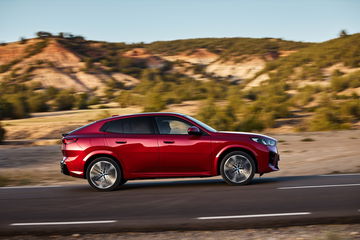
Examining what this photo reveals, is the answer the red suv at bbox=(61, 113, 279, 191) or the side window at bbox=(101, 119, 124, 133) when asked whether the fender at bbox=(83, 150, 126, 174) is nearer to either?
the red suv at bbox=(61, 113, 279, 191)

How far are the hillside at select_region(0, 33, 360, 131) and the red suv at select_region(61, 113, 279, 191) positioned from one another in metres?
23.3

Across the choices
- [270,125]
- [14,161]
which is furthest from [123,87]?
[14,161]

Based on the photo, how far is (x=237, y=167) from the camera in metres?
10.3

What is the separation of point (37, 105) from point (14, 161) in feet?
105

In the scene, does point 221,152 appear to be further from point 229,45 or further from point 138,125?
point 229,45

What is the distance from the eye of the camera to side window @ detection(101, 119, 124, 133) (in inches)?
415

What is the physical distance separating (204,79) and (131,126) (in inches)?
2705

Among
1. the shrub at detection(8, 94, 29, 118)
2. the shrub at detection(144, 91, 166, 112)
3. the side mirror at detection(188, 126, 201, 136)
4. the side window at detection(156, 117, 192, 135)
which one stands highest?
the shrub at detection(8, 94, 29, 118)

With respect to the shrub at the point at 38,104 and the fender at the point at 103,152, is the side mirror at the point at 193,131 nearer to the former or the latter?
the fender at the point at 103,152

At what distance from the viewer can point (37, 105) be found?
4978 centimetres

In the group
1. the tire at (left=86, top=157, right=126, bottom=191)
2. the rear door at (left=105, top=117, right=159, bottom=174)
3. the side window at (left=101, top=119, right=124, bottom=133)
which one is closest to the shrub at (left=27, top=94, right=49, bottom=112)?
the side window at (left=101, top=119, right=124, bottom=133)

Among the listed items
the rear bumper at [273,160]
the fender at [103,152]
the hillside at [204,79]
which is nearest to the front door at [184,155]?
the fender at [103,152]

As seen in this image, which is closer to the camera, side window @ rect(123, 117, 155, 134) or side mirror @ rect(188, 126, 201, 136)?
side mirror @ rect(188, 126, 201, 136)

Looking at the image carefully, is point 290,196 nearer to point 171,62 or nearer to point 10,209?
point 10,209
